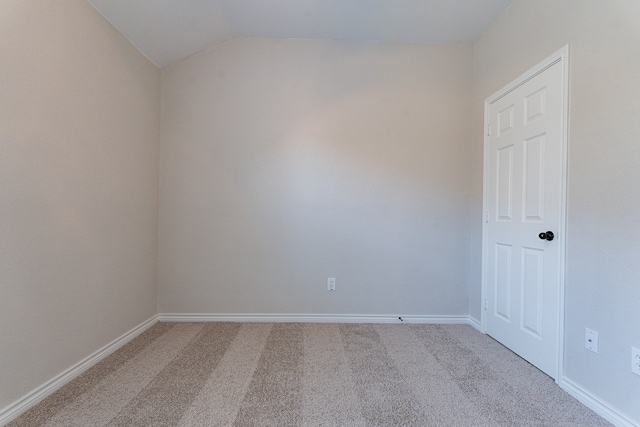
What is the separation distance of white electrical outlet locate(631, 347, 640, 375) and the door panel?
412mm

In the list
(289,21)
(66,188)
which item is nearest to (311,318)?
(66,188)

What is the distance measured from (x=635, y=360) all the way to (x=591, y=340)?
8.6 inches

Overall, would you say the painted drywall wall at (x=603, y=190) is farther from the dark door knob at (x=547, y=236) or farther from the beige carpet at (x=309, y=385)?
the beige carpet at (x=309, y=385)

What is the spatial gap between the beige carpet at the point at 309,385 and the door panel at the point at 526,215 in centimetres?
23

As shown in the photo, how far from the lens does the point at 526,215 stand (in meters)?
2.08

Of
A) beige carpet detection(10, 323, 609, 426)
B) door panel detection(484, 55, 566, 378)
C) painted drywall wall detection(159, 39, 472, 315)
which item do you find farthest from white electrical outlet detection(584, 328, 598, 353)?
A: painted drywall wall detection(159, 39, 472, 315)

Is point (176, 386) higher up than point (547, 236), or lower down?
lower down

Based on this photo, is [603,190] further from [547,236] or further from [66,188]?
[66,188]

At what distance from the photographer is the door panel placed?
1817 millimetres

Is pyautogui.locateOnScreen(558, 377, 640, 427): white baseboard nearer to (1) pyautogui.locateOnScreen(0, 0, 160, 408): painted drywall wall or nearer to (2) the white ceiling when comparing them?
(2) the white ceiling

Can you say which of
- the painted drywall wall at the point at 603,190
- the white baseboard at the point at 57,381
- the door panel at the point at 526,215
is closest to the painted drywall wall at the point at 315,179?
the door panel at the point at 526,215

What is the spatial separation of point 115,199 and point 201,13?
5.28ft

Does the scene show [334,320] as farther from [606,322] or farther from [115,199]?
[115,199]

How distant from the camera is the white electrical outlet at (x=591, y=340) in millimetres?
1544
